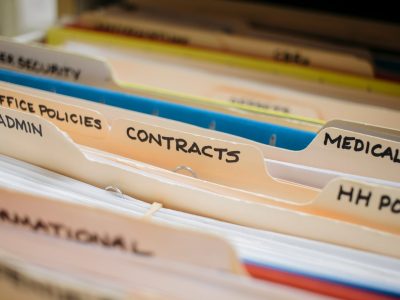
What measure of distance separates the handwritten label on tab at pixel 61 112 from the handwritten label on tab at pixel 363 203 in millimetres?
250

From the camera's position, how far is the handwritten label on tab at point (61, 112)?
0.52 meters

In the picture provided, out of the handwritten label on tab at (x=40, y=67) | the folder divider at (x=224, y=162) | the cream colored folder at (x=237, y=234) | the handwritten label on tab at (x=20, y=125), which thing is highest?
the handwritten label on tab at (x=40, y=67)

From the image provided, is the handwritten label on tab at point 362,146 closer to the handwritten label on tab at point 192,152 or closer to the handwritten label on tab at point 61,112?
the handwritten label on tab at point 192,152

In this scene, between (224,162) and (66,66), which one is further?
(66,66)

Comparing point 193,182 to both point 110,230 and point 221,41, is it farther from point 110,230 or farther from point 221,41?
point 221,41

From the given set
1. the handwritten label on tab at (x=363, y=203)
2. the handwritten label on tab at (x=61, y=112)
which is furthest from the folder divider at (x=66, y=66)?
the handwritten label on tab at (x=363, y=203)

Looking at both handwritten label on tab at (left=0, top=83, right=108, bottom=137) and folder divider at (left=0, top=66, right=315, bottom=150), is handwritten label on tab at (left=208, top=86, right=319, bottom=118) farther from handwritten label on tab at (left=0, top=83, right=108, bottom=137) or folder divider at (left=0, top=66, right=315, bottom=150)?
handwritten label on tab at (left=0, top=83, right=108, bottom=137)

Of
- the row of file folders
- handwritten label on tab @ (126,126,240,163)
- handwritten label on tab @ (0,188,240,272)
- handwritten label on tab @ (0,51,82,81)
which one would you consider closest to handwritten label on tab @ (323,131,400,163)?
the row of file folders

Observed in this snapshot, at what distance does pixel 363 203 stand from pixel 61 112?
0.33 meters

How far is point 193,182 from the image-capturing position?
0.47m

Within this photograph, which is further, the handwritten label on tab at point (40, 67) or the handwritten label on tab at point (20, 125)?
the handwritten label on tab at point (40, 67)

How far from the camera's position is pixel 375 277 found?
393mm

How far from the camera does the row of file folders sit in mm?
364

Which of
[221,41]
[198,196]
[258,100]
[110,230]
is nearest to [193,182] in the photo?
[198,196]
